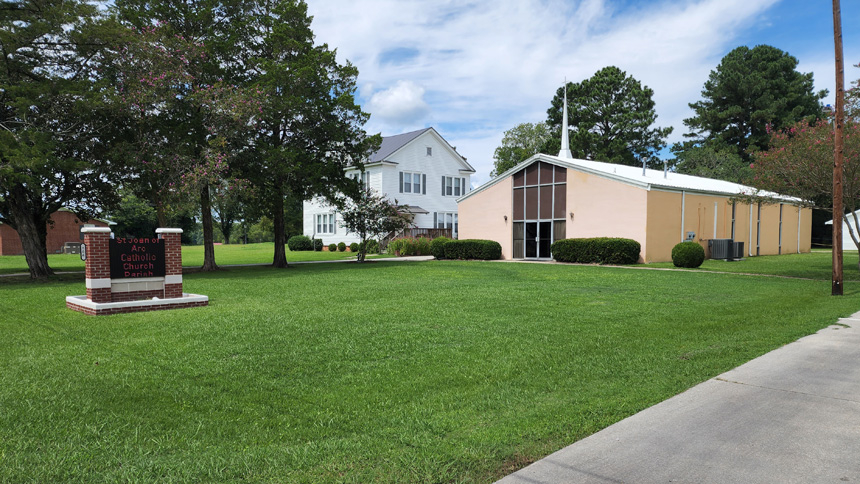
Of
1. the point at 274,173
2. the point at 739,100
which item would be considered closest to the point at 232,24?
the point at 274,173

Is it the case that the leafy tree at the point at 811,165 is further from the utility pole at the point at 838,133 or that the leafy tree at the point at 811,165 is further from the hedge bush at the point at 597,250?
the hedge bush at the point at 597,250

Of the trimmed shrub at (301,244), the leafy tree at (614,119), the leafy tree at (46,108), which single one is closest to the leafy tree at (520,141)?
the leafy tree at (614,119)

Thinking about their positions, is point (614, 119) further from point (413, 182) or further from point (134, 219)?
point (134, 219)

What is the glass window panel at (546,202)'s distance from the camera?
2547cm

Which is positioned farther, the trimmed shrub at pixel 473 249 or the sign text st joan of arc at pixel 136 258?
the trimmed shrub at pixel 473 249

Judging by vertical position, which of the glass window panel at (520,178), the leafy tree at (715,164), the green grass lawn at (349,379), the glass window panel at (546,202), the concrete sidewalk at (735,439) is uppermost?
the leafy tree at (715,164)

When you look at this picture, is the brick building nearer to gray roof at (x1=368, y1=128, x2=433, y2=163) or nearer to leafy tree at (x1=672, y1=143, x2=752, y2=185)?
gray roof at (x1=368, y1=128, x2=433, y2=163)

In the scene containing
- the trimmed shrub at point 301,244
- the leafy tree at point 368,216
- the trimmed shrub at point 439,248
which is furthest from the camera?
the trimmed shrub at point 301,244

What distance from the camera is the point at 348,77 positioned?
22.1m

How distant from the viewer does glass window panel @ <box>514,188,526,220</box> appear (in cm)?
2655

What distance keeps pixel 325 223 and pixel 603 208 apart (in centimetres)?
2309

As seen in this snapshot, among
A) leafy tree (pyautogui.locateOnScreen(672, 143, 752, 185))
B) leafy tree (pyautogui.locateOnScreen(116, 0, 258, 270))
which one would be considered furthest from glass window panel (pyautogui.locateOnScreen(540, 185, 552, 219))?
leafy tree (pyautogui.locateOnScreen(672, 143, 752, 185))

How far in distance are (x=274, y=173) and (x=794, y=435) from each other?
18.3m

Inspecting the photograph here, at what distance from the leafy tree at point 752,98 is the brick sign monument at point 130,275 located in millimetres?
47510
